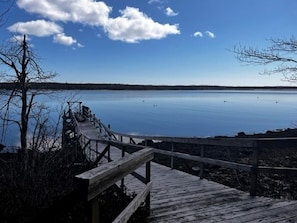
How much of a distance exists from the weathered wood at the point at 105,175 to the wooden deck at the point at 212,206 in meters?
1.40

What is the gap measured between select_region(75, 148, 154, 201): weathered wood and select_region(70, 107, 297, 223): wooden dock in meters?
1.40

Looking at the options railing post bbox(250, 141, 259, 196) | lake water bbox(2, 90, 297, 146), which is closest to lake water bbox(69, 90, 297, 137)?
lake water bbox(2, 90, 297, 146)

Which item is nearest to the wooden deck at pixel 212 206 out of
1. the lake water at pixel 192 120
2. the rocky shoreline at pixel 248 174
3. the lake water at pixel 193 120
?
the rocky shoreline at pixel 248 174

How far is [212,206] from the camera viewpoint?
16.2 ft

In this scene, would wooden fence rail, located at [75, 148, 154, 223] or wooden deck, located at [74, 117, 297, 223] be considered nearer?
wooden fence rail, located at [75, 148, 154, 223]

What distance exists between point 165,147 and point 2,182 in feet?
58.6

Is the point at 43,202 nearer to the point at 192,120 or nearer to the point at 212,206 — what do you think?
the point at 212,206

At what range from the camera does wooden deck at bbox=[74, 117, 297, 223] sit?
4.38m

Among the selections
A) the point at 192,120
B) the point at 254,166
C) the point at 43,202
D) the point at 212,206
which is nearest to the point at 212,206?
the point at 212,206

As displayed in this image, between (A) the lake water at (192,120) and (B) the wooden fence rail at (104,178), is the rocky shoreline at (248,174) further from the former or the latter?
(A) the lake water at (192,120)

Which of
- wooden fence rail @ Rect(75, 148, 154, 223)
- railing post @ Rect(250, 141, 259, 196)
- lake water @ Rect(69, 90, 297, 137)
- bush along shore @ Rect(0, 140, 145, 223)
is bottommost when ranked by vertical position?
lake water @ Rect(69, 90, 297, 137)

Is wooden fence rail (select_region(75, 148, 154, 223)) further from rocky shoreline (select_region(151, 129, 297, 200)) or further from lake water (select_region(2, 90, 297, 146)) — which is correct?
lake water (select_region(2, 90, 297, 146))

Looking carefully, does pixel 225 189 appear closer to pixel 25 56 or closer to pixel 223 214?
pixel 223 214

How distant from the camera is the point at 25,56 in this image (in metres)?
13.2
